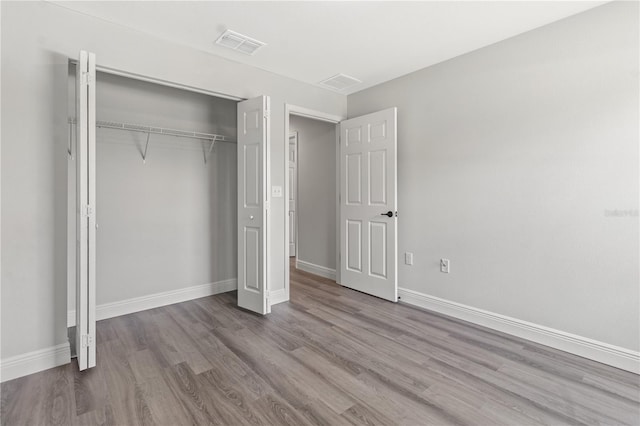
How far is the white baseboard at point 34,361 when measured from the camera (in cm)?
210

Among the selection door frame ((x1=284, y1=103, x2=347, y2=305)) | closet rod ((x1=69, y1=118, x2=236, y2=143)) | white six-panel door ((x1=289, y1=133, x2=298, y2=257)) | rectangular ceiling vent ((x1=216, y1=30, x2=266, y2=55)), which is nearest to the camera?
rectangular ceiling vent ((x1=216, y1=30, x2=266, y2=55))

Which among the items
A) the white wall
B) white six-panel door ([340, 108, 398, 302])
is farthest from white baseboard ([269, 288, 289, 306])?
the white wall

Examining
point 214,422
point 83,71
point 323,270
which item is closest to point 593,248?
point 214,422

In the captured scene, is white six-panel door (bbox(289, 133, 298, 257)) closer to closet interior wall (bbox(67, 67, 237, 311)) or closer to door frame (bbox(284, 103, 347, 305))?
door frame (bbox(284, 103, 347, 305))

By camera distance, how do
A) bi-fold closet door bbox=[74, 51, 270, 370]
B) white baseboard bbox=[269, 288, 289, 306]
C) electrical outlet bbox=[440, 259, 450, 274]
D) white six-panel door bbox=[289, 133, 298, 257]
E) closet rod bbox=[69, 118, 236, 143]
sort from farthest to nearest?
white six-panel door bbox=[289, 133, 298, 257], white baseboard bbox=[269, 288, 289, 306], electrical outlet bbox=[440, 259, 450, 274], closet rod bbox=[69, 118, 236, 143], bi-fold closet door bbox=[74, 51, 270, 370]

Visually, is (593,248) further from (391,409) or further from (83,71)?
(83,71)

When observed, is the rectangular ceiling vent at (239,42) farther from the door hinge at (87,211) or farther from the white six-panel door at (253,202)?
the door hinge at (87,211)

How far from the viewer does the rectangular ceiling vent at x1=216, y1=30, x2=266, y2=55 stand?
2752 millimetres

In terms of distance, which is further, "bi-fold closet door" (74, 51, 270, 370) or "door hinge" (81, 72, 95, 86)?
"bi-fold closet door" (74, 51, 270, 370)

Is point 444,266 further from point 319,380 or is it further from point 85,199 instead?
point 85,199

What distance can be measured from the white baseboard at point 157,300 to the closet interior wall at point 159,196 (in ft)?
0.15

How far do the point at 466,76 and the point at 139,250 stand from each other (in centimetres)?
375

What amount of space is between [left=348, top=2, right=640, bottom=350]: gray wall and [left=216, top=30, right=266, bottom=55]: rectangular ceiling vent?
5.65 ft

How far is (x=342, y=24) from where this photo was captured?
259cm
